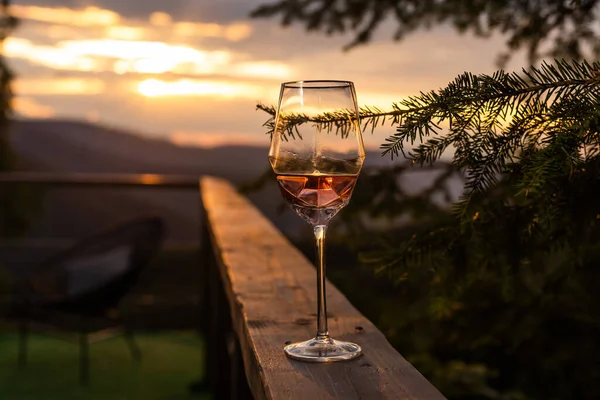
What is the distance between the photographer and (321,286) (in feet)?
3.19

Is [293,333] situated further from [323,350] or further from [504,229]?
[504,229]

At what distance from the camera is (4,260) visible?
19.0 ft

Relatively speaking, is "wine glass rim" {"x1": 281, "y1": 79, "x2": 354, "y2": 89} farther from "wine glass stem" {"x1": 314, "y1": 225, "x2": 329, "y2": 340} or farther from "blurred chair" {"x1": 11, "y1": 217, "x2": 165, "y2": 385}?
"blurred chair" {"x1": 11, "y1": 217, "x2": 165, "y2": 385}

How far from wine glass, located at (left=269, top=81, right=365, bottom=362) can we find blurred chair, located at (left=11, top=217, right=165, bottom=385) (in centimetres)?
305

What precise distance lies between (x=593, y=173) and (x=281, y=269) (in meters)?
0.76

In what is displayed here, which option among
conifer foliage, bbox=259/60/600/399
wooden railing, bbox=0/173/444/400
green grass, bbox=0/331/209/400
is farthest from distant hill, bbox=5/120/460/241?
conifer foliage, bbox=259/60/600/399

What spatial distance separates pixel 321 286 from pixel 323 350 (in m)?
0.08

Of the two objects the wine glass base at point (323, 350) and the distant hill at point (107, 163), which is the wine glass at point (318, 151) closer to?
the wine glass base at point (323, 350)

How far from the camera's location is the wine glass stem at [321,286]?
0.97 m

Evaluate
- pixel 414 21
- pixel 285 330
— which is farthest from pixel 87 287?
pixel 285 330

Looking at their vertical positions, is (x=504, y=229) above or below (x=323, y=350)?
above

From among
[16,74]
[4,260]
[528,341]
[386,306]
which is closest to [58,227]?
Answer: [4,260]

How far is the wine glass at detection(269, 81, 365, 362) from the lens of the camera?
948 mm

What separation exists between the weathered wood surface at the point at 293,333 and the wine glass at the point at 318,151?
0.13 feet
